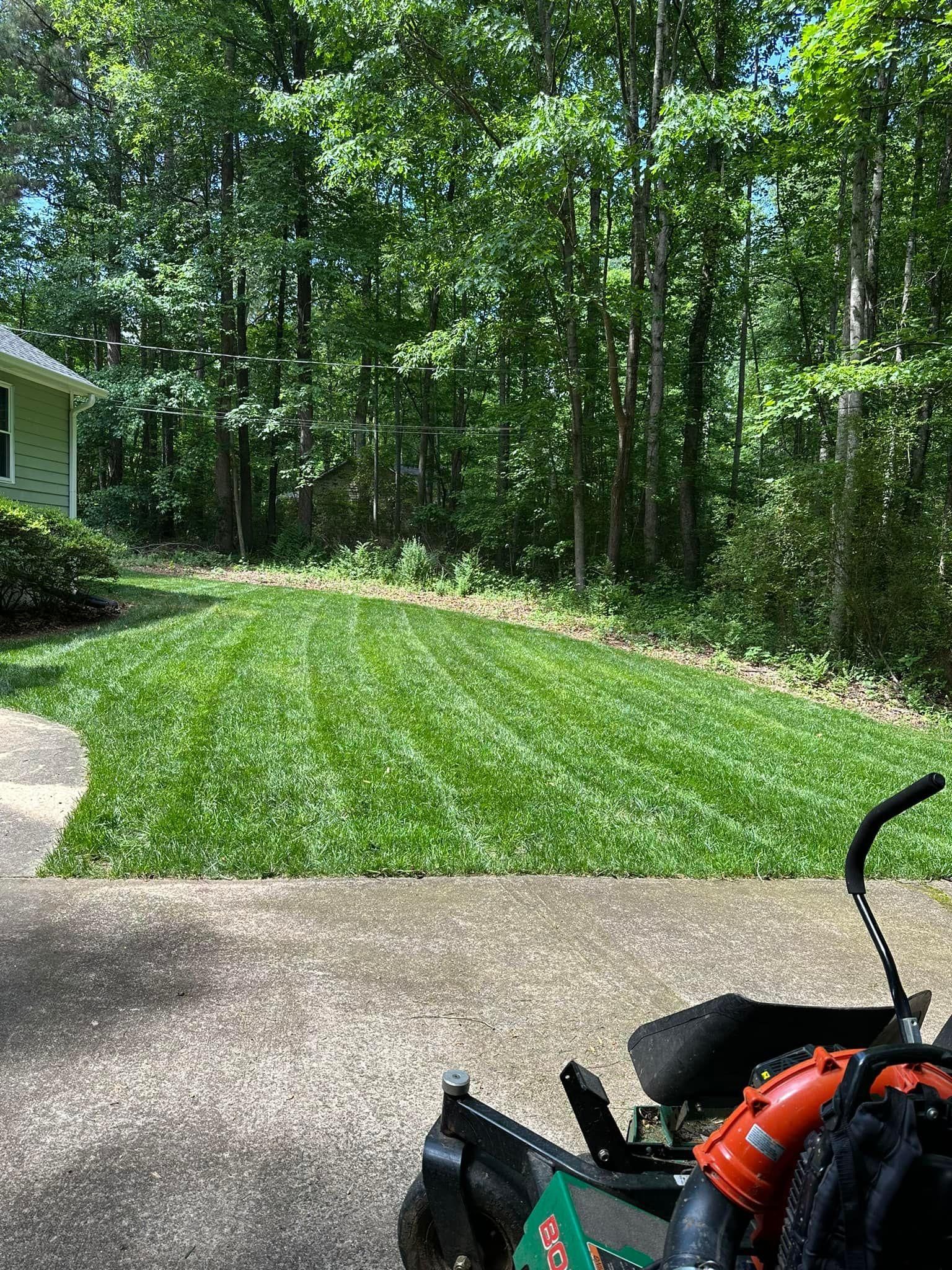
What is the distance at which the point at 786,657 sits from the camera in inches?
427

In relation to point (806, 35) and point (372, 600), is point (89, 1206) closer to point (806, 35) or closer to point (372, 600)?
point (806, 35)

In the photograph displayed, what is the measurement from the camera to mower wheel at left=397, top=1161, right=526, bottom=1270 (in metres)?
1.61

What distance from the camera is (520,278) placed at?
13.7m

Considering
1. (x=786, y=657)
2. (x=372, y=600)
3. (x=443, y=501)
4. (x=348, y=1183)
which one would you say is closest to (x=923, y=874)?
(x=348, y=1183)

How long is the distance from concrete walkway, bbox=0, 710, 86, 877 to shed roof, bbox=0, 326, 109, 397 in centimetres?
732

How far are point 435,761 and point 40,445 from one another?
1026cm

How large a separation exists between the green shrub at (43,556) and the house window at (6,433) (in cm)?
262

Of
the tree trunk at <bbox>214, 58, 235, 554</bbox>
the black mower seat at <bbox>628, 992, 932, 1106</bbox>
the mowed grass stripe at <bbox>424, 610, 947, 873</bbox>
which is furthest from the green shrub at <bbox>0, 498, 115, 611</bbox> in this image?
the tree trunk at <bbox>214, 58, 235, 554</bbox>

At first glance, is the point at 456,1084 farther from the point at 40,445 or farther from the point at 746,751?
the point at 40,445

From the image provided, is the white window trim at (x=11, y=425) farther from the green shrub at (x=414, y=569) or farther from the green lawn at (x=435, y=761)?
the green shrub at (x=414, y=569)

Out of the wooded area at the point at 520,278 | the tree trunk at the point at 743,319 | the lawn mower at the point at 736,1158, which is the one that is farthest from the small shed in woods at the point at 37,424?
the tree trunk at the point at 743,319

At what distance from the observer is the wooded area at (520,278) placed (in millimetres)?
10500

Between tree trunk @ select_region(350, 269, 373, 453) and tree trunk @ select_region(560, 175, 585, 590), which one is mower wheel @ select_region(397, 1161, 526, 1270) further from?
tree trunk @ select_region(350, 269, 373, 453)

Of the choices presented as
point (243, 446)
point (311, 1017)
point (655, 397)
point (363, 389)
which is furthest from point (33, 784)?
point (363, 389)
